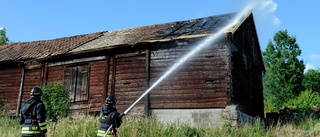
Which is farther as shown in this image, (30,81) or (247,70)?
(30,81)

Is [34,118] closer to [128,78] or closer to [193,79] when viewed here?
[193,79]

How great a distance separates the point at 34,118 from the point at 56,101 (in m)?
8.15

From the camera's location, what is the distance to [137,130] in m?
10.5

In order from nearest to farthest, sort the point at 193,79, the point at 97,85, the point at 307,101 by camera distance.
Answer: the point at 193,79 < the point at 97,85 < the point at 307,101

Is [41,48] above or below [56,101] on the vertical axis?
above

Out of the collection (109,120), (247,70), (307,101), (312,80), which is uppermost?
(312,80)

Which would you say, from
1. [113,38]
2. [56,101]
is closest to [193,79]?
[113,38]

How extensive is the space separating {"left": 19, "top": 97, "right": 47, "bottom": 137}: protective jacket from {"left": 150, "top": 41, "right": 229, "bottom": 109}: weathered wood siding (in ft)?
24.6

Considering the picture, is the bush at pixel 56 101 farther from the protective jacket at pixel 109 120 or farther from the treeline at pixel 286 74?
the treeline at pixel 286 74

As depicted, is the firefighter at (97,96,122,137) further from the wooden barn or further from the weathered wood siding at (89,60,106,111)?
the weathered wood siding at (89,60,106,111)

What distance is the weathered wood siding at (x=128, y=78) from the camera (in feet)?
50.7

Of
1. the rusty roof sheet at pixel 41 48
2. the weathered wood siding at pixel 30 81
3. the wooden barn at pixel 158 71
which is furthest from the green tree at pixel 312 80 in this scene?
the weathered wood siding at pixel 30 81

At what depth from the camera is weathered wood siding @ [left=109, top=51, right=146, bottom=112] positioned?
50.7 ft

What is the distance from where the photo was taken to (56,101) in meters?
15.7
